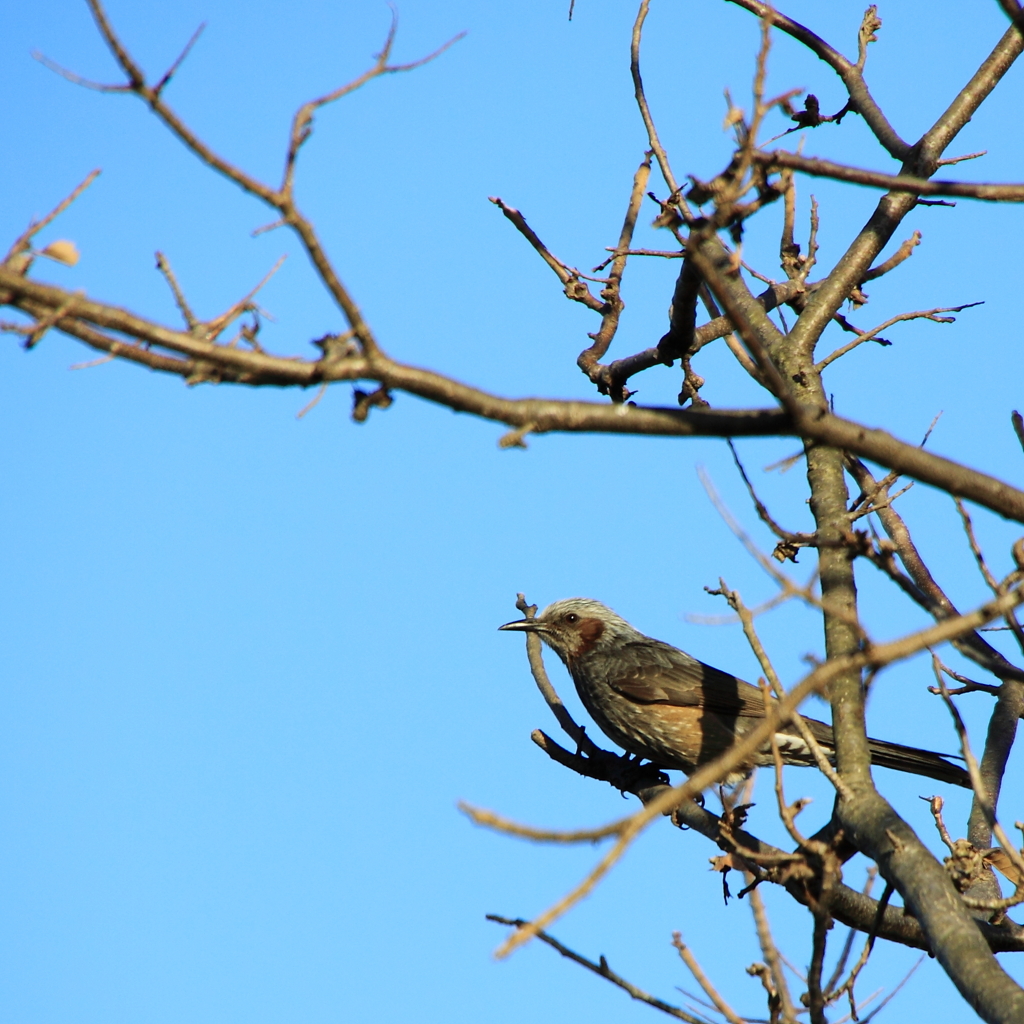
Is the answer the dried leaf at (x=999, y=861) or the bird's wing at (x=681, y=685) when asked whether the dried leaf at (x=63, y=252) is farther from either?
the bird's wing at (x=681, y=685)

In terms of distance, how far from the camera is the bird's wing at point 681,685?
8586 mm

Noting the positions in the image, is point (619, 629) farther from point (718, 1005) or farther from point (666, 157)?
point (718, 1005)

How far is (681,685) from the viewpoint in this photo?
872 cm

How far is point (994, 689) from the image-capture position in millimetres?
5738

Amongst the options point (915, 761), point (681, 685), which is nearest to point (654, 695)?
point (681, 685)

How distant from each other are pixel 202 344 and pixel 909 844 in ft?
8.65

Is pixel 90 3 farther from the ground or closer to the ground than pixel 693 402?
closer to the ground

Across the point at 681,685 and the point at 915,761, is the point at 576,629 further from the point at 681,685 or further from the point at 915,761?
the point at 915,761

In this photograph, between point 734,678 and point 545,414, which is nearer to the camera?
point 545,414

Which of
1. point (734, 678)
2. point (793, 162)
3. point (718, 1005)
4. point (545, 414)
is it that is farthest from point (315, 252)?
point (734, 678)

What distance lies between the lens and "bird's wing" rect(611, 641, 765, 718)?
8.59m

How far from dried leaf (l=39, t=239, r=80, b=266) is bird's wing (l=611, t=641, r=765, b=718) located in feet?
20.4

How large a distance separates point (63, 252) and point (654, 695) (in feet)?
20.5

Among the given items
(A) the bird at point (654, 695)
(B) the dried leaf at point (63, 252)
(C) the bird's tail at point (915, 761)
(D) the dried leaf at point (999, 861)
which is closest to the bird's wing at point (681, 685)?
(A) the bird at point (654, 695)
